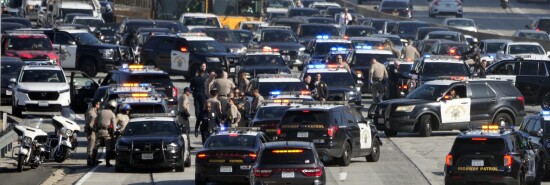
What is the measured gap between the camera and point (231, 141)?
30234mm

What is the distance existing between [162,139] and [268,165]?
5.62m

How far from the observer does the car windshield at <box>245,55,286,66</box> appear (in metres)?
50.8

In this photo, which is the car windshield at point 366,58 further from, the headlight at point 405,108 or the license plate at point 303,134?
the license plate at point 303,134

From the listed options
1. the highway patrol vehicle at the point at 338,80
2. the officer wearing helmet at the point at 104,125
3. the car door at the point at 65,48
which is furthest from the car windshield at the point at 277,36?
the officer wearing helmet at the point at 104,125

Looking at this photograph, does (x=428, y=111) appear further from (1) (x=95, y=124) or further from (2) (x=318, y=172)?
(2) (x=318, y=172)

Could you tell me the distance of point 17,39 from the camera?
54094 millimetres

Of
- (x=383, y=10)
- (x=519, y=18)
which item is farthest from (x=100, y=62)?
(x=519, y=18)

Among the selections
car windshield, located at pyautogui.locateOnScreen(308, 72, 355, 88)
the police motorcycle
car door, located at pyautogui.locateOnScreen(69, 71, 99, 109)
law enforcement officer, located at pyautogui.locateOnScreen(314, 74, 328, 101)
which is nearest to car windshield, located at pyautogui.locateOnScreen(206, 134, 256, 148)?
the police motorcycle

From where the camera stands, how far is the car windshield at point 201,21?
6799 centimetres

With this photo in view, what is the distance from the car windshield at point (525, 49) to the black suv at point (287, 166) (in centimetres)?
3038

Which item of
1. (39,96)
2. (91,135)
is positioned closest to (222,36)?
(39,96)

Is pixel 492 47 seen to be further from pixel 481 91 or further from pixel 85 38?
pixel 481 91

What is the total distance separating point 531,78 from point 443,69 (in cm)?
271

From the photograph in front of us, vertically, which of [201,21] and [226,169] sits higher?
[226,169]
